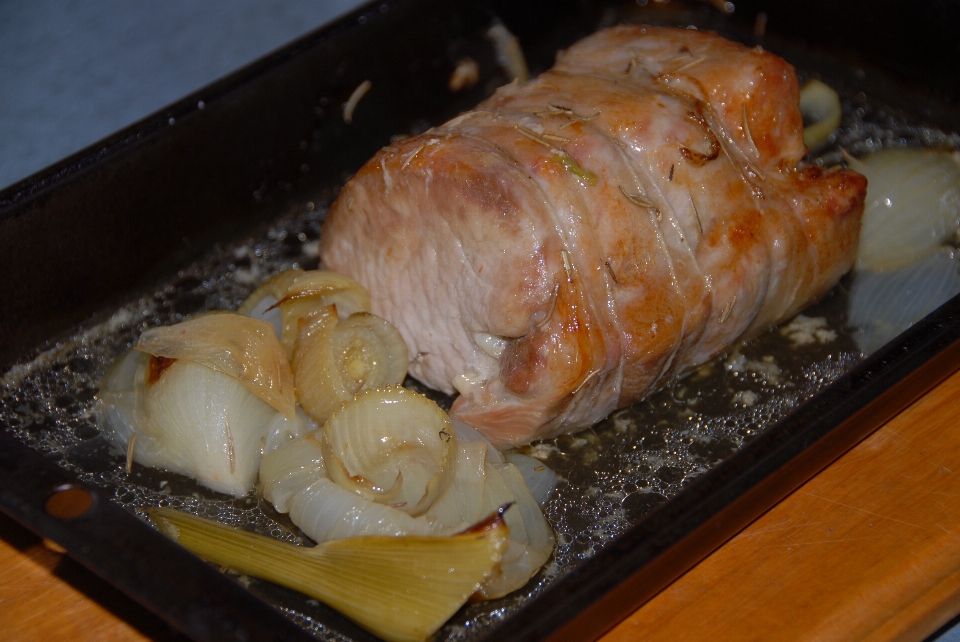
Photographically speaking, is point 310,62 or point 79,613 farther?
point 310,62

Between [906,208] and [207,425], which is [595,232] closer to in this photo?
[207,425]

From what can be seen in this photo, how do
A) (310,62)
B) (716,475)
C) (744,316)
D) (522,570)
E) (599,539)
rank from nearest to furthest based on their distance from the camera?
(716,475) < (522,570) < (599,539) < (744,316) < (310,62)

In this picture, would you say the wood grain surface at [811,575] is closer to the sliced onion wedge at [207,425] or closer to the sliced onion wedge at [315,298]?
the sliced onion wedge at [207,425]

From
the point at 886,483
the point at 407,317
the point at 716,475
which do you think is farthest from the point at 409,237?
the point at 886,483

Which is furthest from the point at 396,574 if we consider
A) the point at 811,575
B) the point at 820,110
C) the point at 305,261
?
the point at 820,110

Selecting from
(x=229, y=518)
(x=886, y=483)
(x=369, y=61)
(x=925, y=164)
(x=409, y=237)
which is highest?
(x=369, y=61)

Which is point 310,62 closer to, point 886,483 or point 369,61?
point 369,61

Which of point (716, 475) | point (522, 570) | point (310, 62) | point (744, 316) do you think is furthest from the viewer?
point (310, 62)
